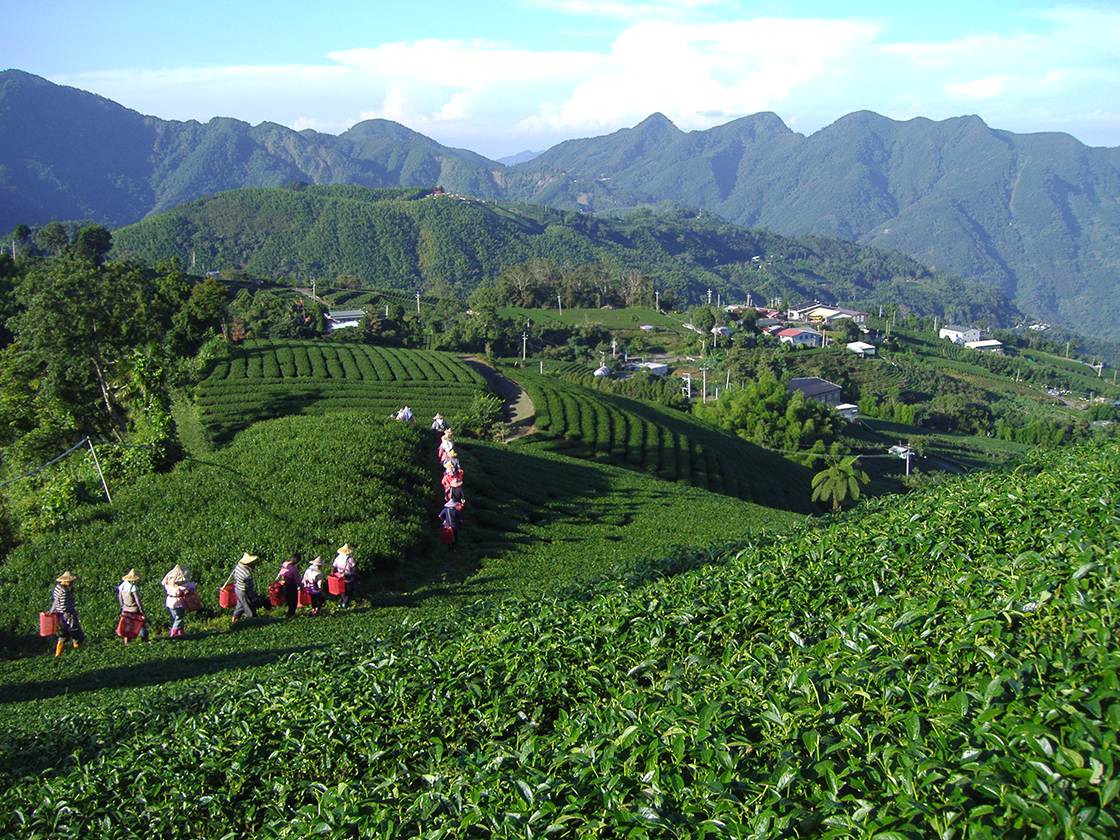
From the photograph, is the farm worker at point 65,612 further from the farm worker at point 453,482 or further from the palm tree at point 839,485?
the palm tree at point 839,485

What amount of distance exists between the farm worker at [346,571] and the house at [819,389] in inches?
2706

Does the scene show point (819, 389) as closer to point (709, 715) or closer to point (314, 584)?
point (314, 584)

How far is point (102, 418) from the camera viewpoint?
3244 centimetres

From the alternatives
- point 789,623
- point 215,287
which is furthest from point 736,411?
point 789,623

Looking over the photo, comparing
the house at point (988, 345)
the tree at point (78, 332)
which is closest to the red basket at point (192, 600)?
the tree at point (78, 332)

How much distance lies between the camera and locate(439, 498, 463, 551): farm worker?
16.6 meters

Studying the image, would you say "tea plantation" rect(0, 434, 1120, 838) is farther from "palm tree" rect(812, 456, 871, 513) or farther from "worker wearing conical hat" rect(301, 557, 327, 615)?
"palm tree" rect(812, 456, 871, 513)

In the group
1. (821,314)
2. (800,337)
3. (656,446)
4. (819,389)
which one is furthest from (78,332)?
(821,314)

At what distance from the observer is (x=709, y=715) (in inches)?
145

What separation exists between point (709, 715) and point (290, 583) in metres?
11.0

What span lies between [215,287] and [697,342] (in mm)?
62036

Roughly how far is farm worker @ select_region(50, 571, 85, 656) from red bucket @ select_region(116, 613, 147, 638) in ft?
2.03

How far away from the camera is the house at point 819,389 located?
254 ft

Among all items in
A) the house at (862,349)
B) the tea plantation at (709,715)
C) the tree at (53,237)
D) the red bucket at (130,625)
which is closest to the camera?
the tea plantation at (709,715)
